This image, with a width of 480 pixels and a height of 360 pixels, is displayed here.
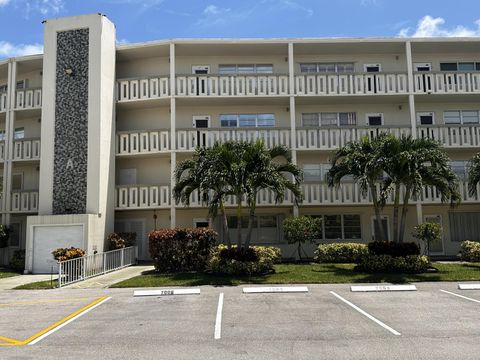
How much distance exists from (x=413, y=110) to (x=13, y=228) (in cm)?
2299

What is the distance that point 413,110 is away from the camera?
22906mm

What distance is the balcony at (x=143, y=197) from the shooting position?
22.5 m

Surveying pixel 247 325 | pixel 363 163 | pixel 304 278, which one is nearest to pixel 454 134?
pixel 363 163

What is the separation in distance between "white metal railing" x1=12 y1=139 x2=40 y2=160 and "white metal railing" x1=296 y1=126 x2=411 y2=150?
45.7ft

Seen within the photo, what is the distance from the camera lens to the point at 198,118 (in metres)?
24.5

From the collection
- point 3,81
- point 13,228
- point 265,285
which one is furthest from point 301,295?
point 3,81

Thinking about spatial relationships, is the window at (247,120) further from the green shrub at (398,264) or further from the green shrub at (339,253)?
the green shrub at (398,264)

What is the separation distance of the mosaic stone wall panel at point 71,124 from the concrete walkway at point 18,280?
350cm

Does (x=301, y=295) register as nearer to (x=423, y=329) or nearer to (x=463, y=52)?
Result: (x=423, y=329)

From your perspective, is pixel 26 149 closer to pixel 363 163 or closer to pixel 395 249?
pixel 363 163

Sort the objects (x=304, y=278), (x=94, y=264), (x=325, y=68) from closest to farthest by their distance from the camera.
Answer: (x=304, y=278)
(x=94, y=264)
(x=325, y=68)

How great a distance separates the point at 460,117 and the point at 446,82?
2.55 meters

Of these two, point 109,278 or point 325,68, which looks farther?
point 325,68

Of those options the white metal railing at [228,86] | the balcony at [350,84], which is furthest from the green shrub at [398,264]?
the white metal railing at [228,86]
